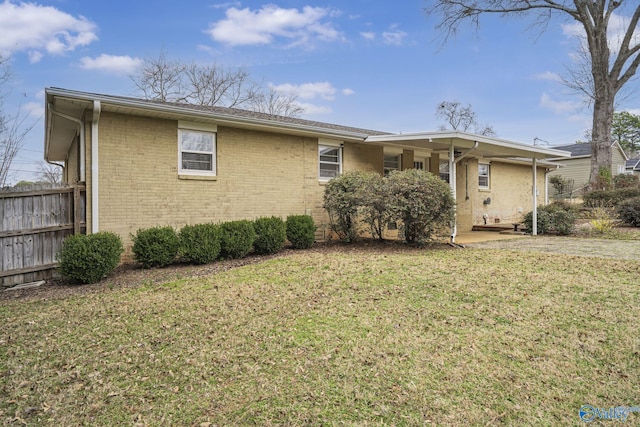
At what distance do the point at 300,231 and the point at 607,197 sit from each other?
57.8 ft

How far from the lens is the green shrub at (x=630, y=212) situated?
13352 millimetres

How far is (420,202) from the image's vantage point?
870 centimetres

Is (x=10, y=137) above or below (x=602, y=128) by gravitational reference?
below

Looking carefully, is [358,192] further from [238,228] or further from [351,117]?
[351,117]

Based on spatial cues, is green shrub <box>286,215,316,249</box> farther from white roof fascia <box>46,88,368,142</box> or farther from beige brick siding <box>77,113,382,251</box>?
white roof fascia <box>46,88,368,142</box>

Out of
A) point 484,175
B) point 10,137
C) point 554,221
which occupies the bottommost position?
point 554,221

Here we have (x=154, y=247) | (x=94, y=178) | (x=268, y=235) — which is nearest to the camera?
(x=154, y=247)

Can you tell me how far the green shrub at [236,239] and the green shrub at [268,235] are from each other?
0.30 m

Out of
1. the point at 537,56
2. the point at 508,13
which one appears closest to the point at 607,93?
the point at 537,56

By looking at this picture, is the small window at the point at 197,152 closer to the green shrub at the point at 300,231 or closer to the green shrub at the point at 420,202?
the green shrub at the point at 300,231

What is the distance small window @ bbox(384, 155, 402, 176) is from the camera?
1316 centimetres

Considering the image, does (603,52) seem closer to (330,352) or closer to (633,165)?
(330,352)

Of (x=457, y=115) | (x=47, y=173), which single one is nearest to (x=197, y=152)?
(x=47, y=173)

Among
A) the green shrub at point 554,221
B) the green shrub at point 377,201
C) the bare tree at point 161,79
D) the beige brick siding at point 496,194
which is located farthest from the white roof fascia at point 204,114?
the bare tree at point 161,79
